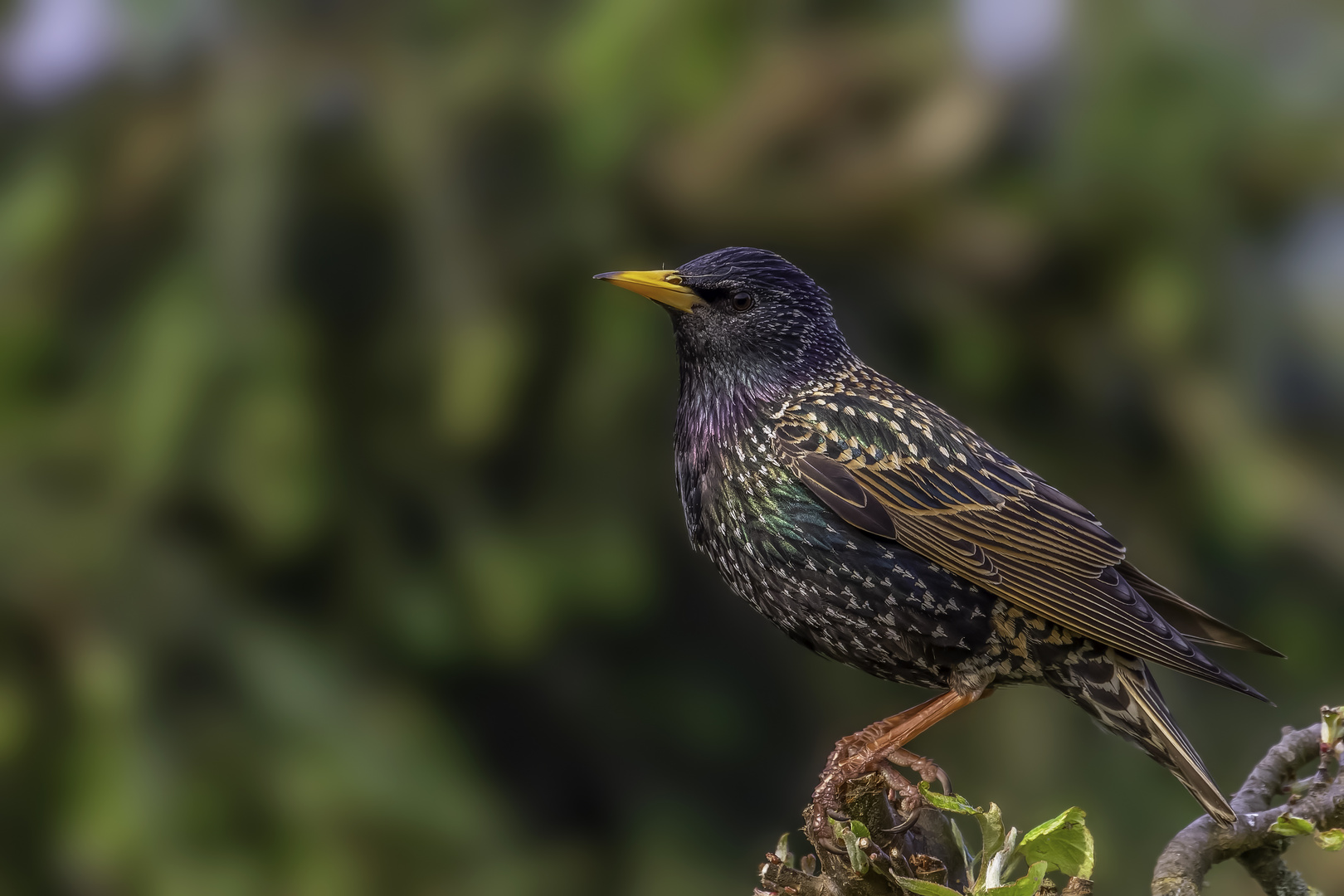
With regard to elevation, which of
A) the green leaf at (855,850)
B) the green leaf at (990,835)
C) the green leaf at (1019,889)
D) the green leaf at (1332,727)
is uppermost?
the green leaf at (1332,727)

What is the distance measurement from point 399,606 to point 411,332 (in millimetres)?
798

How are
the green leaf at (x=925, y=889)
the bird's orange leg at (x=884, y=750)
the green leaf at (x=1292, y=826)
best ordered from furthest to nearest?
the bird's orange leg at (x=884, y=750) < the green leaf at (x=1292, y=826) < the green leaf at (x=925, y=889)

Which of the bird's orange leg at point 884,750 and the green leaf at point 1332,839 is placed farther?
the bird's orange leg at point 884,750

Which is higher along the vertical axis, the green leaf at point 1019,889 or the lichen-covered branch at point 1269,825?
the lichen-covered branch at point 1269,825

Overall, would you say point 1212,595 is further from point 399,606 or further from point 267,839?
point 267,839

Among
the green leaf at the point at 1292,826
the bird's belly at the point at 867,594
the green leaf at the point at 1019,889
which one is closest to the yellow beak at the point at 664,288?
the bird's belly at the point at 867,594

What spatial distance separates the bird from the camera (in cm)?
153

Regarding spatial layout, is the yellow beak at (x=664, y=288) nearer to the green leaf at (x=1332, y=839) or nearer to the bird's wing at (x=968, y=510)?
the bird's wing at (x=968, y=510)

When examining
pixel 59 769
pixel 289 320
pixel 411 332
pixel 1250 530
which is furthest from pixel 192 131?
pixel 1250 530

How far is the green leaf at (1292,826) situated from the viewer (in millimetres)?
1316

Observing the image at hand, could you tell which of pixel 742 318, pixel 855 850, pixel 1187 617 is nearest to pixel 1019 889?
pixel 855 850

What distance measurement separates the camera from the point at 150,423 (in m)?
3.09

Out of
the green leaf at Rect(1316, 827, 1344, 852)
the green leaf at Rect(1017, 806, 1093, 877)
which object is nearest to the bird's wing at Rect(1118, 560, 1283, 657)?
the green leaf at Rect(1316, 827, 1344, 852)

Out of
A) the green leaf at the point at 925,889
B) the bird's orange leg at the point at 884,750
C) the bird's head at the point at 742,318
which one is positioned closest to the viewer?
the green leaf at the point at 925,889
